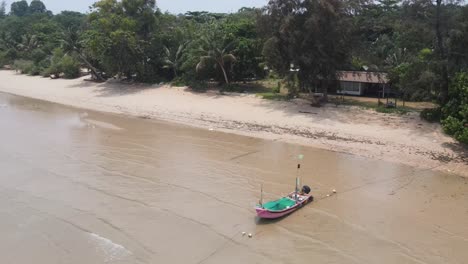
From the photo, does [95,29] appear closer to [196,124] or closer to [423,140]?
[196,124]

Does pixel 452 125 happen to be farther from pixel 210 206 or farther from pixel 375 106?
pixel 210 206

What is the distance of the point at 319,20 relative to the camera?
97.3ft

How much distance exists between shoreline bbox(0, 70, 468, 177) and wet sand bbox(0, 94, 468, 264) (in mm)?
1584

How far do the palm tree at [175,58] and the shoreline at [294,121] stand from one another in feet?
7.88

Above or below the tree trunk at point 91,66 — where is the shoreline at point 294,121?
below

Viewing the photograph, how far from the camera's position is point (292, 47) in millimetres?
31047

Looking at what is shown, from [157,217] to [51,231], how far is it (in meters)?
3.51

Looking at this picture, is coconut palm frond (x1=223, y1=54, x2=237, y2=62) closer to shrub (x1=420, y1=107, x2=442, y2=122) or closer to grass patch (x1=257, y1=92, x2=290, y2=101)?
grass patch (x1=257, y1=92, x2=290, y2=101)

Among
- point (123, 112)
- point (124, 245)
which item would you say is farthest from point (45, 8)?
point (124, 245)

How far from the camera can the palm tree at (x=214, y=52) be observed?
37.1 metres

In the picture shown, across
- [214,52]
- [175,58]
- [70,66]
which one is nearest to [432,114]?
[214,52]

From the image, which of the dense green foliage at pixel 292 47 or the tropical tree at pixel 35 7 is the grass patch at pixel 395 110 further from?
the tropical tree at pixel 35 7

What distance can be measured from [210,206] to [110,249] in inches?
171

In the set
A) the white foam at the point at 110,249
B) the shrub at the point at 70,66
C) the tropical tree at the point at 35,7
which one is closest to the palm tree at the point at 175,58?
the shrub at the point at 70,66
